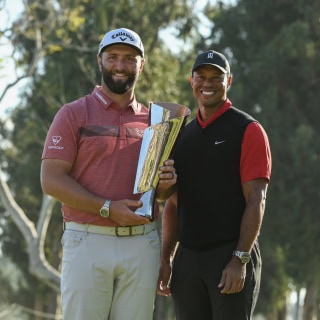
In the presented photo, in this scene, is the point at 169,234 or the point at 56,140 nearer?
the point at 56,140

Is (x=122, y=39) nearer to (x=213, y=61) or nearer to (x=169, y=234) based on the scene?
(x=213, y=61)

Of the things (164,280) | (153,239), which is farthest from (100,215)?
(164,280)

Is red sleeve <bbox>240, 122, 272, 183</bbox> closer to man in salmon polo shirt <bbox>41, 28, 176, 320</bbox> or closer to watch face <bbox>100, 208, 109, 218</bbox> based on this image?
man in salmon polo shirt <bbox>41, 28, 176, 320</bbox>

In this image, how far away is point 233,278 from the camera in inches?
211

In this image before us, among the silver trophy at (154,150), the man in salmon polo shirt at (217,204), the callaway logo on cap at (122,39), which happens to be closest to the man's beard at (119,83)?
the callaway logo on cap at (122,39)

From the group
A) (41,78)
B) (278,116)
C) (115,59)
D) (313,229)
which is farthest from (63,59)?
(115,59)

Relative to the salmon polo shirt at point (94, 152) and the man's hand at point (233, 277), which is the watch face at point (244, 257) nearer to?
the man's hand at point (233, 277)

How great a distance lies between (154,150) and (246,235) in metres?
0.73

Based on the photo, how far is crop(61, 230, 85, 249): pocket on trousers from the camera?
5.46 m

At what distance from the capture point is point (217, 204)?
18.2 feet

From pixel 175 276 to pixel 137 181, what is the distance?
72 cm

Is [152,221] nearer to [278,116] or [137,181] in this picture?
[137,181]

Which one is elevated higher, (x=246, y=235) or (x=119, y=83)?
(x=119, y=83)

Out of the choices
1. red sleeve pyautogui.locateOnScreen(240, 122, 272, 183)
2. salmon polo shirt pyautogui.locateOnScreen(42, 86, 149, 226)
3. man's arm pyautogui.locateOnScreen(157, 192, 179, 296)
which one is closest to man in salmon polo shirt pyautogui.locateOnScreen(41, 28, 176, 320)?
salmon polo shirt pyautogui.locateOnScreen(42, 86, 149, 226)
